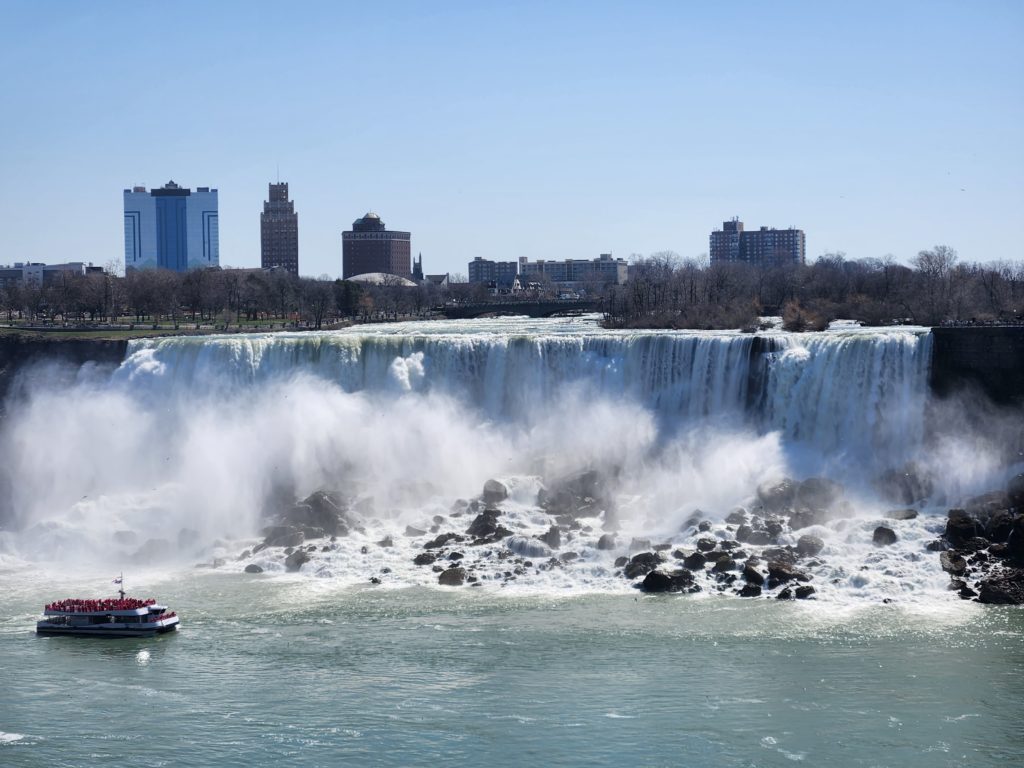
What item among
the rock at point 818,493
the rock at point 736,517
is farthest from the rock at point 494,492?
the rock at point 818,493

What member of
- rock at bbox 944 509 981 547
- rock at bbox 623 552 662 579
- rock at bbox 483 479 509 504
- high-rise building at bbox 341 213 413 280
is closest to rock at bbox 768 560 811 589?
rock at bbox 623 552 662 579

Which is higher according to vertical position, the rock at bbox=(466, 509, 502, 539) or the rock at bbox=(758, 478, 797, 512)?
the rock at bbox=(758, 478, 797, 512)

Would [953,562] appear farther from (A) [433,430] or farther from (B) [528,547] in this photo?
(A) [433,430]

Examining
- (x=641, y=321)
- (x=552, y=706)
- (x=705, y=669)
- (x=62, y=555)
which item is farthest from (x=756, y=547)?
(x=641, y=321)

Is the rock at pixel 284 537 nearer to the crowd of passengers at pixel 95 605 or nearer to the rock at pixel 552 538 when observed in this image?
the rock at pixel 552 538

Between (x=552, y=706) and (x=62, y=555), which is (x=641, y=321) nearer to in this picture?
(x=62, y=555)

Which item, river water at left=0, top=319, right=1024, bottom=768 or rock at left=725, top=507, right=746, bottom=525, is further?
rock at left=725, top=507, right=746, bottom=525

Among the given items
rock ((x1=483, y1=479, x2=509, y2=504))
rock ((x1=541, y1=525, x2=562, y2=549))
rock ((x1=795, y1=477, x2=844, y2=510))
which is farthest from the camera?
rock ((x1=483, y1=479, x2=509, y2=504))

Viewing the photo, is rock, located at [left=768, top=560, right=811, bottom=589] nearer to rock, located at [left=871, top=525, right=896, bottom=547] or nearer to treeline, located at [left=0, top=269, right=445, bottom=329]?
rock, located at [left=871, top=525, right=896, bottom=547]
